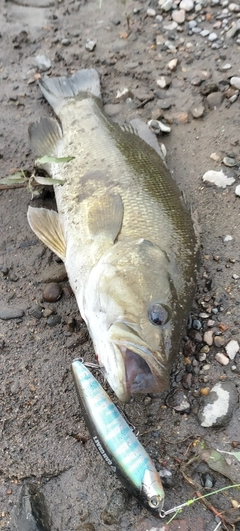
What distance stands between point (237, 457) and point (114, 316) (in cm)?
121

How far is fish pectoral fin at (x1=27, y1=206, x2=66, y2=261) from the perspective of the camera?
146 inches

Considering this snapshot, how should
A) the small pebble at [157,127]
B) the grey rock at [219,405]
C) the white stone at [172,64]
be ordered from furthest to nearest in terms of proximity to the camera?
1. the white stone at [172,64]
2. the small pebble at [157,127]
3. the grey rock at [219,405]

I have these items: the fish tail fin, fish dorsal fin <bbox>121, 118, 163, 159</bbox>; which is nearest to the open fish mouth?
fish dorsal fin <bbox>121, 118, 163, 159</bbox>

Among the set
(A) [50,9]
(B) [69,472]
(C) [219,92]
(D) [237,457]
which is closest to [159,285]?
(D) [237,457]

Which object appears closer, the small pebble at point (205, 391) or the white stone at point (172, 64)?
the small pebble at point (205, 391)

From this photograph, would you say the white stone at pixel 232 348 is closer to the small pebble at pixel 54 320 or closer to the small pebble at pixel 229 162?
→ the small pebble at pixel 54 320

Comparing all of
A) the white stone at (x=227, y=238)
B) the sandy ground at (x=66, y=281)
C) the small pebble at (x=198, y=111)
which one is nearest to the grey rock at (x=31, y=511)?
the sandy ground at (x=66, y=281)

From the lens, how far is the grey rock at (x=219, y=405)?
3170mm

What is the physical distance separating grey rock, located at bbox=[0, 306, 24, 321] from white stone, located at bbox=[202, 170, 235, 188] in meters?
2.09

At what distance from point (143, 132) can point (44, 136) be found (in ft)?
3.08

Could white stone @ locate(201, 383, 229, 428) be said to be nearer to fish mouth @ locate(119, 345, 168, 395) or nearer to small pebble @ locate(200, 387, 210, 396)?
small pebble @ locate(200, 387, 210, 396)

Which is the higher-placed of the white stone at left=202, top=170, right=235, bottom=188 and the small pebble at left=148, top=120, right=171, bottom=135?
the small pebble at left=148, top=120, right=171, bottom=135

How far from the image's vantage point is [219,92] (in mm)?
4805

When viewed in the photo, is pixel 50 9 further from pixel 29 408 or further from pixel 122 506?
pixel 122 506
